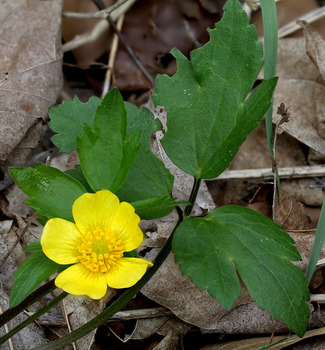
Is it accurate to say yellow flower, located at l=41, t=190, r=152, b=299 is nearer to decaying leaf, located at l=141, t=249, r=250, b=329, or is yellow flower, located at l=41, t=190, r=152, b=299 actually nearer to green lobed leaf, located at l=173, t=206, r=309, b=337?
green lobed leaf, located at l=173, t=206, r=309, b=337

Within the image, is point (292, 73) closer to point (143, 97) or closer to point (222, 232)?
point (143, 97)

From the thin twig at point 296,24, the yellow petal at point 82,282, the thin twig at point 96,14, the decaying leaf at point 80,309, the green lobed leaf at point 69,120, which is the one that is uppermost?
the thin twig at point 96,14

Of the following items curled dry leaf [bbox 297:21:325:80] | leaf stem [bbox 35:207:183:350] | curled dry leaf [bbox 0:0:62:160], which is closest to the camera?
leaf stem [bbox 35:207:183:350]

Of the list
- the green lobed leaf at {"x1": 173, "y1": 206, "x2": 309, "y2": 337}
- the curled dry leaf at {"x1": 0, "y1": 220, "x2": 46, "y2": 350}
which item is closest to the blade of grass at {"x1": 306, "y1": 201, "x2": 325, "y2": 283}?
the green lobed leaf at {"x1": 173, "y1": 206, "x2": 309, "y2": 337}

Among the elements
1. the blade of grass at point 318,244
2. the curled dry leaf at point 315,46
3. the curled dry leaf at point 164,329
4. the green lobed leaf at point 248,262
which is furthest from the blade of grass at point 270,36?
the curled dry leaf at point 164,329

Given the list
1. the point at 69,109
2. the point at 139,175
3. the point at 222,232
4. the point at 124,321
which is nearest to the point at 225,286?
the point at 222,232

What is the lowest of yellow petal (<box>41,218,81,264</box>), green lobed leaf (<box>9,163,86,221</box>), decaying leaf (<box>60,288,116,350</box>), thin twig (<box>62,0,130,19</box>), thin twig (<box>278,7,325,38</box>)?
decaying leaf (<box>60,288,116,350</box>)

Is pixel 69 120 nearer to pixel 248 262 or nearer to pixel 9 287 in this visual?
pixel 9 287

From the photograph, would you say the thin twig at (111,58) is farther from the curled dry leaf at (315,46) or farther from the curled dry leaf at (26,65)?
the curled dry leaf at (315,46)
